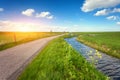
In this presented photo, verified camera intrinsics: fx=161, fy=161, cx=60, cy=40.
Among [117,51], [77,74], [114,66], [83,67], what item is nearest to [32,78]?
[77,74]

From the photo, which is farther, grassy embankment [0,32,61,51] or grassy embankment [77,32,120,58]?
grassy embankment [0,32,61,51]

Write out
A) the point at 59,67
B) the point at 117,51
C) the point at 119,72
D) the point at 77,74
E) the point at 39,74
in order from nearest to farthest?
the point at 39,74
the point at 77,74
the point at 59,67
the point at 119,72
the point at 117,51

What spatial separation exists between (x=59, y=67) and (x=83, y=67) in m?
2.36

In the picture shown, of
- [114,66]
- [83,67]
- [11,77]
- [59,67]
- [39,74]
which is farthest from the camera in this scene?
[114,66]

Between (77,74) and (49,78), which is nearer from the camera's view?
(49,78)

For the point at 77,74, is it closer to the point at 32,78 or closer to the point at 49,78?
the point at 49,78

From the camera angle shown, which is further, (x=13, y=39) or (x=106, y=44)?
(x=13, y=39)

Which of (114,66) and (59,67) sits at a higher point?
(59,67)

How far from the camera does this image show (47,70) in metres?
11.9

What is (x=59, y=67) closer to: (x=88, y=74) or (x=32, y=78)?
(x=88, y=74)

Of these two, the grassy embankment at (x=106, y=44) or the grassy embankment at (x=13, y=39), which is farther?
the grassy embankment at (x=13, y=39)

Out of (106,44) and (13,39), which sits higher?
(106,44)

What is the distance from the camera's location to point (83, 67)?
1415cm

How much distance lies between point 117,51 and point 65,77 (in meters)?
17.2
